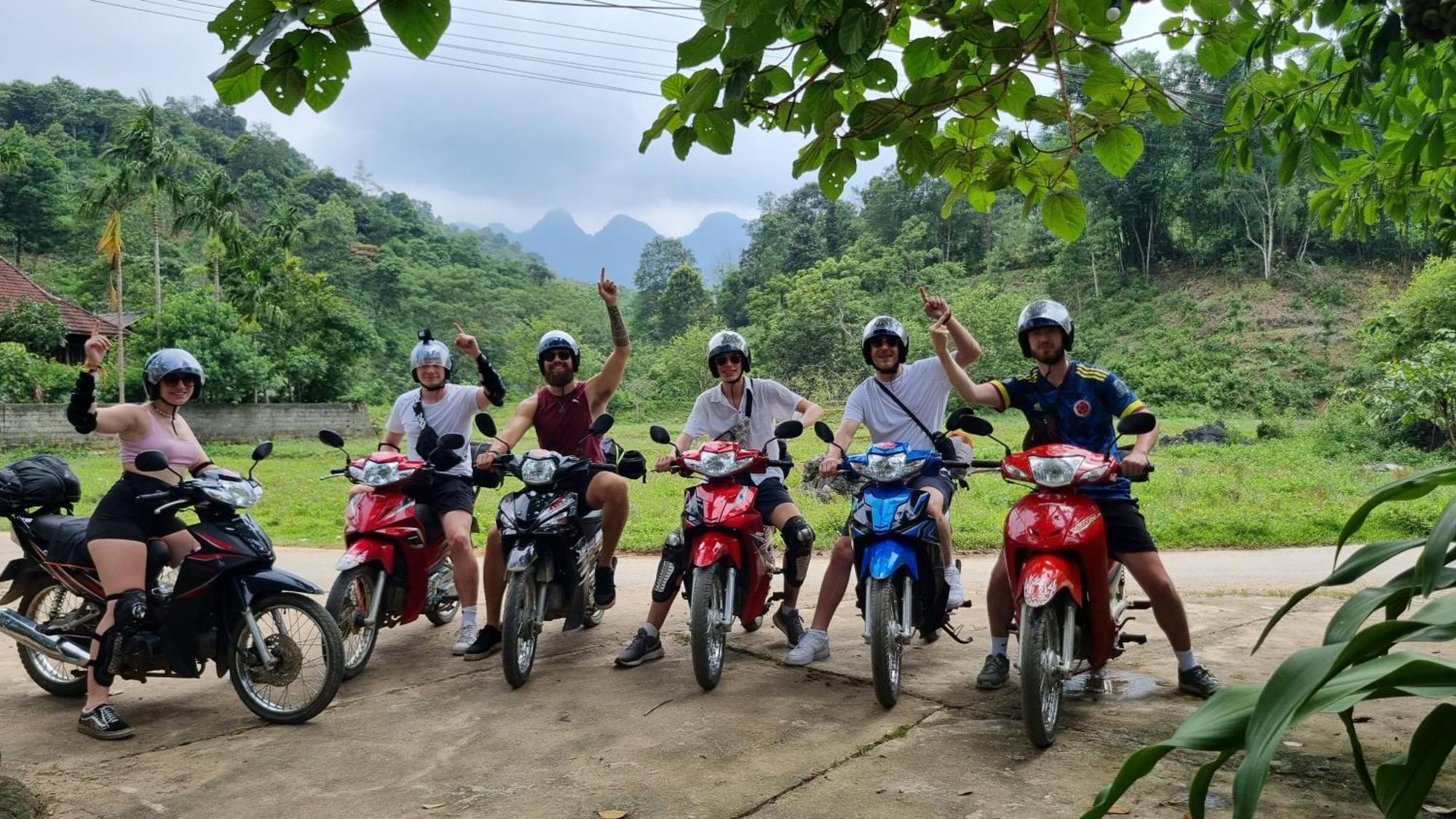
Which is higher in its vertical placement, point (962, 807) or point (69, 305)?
point (69, 305)

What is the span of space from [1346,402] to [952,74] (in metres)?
25.1

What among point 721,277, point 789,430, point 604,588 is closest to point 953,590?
point 789,430

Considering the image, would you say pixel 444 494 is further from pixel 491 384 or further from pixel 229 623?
pixel 229 623

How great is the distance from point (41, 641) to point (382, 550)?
1381mm

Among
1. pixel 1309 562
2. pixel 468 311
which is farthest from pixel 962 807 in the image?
pixel 468 311

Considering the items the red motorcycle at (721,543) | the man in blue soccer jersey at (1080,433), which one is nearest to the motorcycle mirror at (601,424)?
the red motorcycle at (721,543)

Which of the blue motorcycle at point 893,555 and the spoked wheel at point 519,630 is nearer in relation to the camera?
the blue motorcycle at point 893,555

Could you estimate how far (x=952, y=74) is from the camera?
11.3 feet

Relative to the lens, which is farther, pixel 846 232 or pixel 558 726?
pixel 846 232

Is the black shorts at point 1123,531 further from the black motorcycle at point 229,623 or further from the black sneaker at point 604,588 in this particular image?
the black motorcycle at point 229,623

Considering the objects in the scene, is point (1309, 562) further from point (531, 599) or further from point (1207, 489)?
point (531, 599)

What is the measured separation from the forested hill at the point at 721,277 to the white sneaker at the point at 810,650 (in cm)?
2004

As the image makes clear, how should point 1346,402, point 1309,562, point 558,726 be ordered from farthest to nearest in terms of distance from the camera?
point 1346,402 < point 1309,562 < point 558,726

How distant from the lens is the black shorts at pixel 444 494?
5.26 metres
